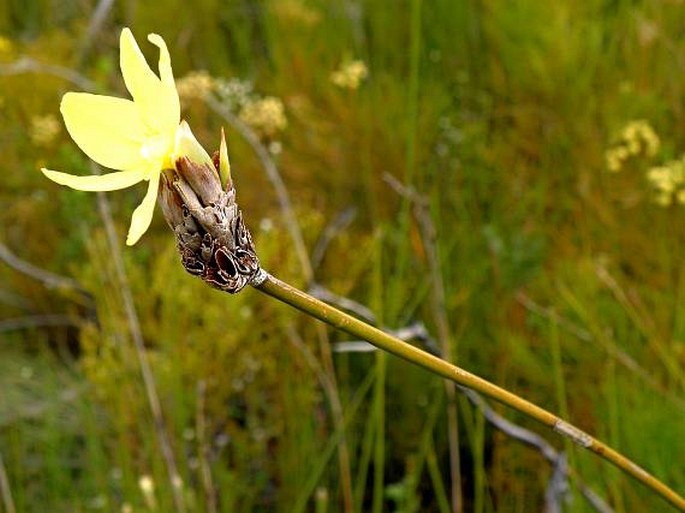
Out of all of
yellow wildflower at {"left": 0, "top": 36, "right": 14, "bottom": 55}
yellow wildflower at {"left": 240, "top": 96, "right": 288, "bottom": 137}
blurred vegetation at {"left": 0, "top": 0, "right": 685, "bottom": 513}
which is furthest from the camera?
yellow wildflower at {"left": 0, "top": 36, "right": 14, "bottom": 55}

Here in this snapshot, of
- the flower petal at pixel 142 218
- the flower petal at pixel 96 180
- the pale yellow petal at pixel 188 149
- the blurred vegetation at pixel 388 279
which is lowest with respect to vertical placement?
the flower petal at pixel 142 218

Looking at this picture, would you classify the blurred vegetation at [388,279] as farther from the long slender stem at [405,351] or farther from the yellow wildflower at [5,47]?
the long slender stem at [405,351]

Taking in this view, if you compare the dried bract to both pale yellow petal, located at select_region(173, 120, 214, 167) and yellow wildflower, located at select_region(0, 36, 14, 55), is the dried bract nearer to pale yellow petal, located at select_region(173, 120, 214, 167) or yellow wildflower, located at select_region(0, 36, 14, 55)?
pale yellow petal, located at select_region(173, 120, 214, 167)

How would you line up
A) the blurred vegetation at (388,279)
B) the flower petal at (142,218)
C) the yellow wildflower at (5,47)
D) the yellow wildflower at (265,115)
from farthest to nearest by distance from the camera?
the yellow wildflower at (5,47) < the yellow wildflower at (265,115) < the blurred vegetation at (388,279) < the flower petal at (142,218)

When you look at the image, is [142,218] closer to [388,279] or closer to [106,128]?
[106,128]

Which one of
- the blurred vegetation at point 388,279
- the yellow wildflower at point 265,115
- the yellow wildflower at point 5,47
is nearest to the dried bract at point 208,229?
the blurred vegetation at point 388,279

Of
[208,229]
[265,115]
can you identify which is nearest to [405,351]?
[208,229]

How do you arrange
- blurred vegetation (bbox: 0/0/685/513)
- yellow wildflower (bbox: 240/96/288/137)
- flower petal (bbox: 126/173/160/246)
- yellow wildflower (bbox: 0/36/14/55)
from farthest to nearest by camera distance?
yellow wildflower (bbox: 0/36/14/55)
yellow wildflower (bbox: 240/96/288/137)
blurred vegetation (bbox: 0/0/685/513)
flower petal (bbox: 126/173/160/246)

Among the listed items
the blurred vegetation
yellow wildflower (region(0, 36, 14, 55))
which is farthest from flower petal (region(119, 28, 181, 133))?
yellow wildflower (region(0, 36, 14, 55))

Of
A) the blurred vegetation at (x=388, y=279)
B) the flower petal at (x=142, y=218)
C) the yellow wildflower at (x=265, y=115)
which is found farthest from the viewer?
the yellow wildflower at (x=265, y=115)
